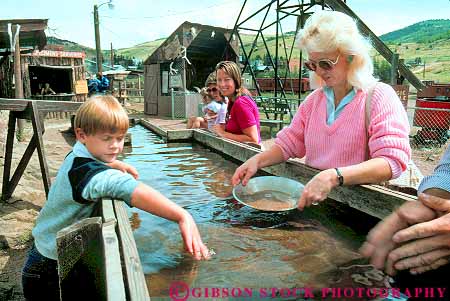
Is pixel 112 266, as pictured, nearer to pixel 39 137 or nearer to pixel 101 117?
pixel 101 117

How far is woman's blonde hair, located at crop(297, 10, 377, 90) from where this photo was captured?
2.12m

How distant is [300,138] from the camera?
8.76ft

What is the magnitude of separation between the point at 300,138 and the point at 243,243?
38.7 inches

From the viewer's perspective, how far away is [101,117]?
70.9 inches

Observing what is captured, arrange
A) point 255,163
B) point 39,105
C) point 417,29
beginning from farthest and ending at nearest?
point 417,29 < point 39,105 < point 255,163

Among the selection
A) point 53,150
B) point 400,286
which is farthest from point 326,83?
point 53,150

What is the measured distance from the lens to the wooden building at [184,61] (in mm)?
15617

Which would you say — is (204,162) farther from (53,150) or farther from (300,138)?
(53,150)

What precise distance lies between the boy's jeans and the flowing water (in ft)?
1.55

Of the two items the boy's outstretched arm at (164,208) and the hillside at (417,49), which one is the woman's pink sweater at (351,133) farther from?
the hillside at (417,49)

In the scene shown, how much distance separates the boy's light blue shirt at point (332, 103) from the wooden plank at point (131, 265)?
4.50 feet

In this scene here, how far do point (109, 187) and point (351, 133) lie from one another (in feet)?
4.52

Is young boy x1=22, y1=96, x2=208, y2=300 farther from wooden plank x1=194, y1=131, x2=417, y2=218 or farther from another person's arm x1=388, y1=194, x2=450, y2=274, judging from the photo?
wooden plank x1=194, y1=131, x2=417, y2=218

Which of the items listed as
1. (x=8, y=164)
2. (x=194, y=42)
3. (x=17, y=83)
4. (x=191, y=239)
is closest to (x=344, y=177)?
(x=191, y=239)
